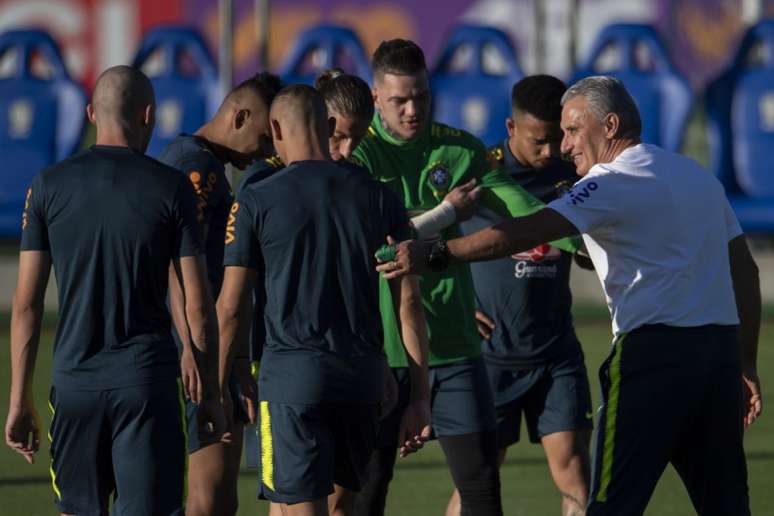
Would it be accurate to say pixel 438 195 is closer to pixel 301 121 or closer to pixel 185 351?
pixel 301 121

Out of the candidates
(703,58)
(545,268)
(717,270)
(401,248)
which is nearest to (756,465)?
(545,268)

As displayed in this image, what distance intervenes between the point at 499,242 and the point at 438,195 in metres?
1.47

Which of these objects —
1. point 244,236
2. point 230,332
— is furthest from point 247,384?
point 244,236

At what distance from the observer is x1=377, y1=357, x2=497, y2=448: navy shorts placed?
695cm

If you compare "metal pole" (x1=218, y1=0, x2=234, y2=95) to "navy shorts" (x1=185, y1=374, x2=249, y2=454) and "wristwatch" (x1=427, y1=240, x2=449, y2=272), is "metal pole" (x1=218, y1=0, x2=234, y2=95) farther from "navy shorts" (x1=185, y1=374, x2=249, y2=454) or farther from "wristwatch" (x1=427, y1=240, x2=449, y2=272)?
"wristwatch" (x1=427, y1=240, x2=449, y2=272)

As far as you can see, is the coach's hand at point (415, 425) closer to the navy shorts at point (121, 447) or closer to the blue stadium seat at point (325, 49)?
the navy shorts at point (121, 447)

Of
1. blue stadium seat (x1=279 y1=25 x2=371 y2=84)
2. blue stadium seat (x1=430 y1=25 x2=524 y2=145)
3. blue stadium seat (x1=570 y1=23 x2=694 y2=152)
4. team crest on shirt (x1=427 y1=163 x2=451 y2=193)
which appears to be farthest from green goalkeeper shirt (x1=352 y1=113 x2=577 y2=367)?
blue stadium seat (x1=570 y1=23 x2=694 y2=152)

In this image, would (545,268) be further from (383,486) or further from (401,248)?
(401,248)

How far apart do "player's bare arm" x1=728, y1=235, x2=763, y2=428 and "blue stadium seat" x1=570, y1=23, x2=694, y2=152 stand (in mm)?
15847

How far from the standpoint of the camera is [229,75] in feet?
66.6

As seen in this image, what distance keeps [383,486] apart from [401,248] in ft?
5.79

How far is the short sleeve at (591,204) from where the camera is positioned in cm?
561

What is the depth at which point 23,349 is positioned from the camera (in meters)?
5.70

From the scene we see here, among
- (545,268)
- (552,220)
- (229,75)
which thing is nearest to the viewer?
(552,220)
